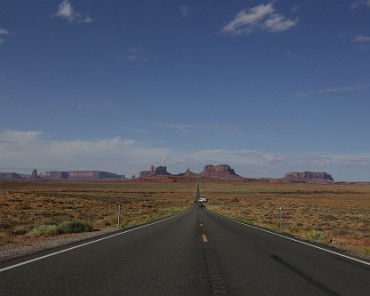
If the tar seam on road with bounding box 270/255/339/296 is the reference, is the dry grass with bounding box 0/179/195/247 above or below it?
below

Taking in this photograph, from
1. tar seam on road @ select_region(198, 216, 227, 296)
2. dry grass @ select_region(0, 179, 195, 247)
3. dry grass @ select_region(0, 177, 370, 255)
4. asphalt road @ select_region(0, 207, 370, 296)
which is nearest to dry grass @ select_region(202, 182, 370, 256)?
dry grass @ select_region(0, 177, 370, 255)

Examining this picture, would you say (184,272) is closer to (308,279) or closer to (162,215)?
(308,279)

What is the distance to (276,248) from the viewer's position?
1346 centimetres

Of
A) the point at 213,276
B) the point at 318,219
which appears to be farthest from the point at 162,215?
the point at 213,276

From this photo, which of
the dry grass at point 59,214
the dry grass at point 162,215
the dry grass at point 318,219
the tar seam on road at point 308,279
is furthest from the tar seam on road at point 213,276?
the dry grass at point 59,214

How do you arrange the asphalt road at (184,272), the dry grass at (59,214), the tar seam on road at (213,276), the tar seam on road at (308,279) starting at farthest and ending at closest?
1. the dry grass at (59,214)
2. the tar seam on road at (308,279)
3. the asphalt road at (184,272)
4. the tar seam on road at (213,276)

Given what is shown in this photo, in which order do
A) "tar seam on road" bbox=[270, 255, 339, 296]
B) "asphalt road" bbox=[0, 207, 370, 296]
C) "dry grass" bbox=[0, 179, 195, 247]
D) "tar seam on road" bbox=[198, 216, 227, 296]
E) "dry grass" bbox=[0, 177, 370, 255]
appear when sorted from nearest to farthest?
"tar seam on road" bbox=[198, 216, 227, 296]
"asphalt road" bbox=[0, 207, 370, 296]
"tar seam on road" bbox=[270, 255, 339, 296]
"dry grass" bbox=[0, 179, 195, 247]
"dry grass" bbox=[0, 177, 370, 255]

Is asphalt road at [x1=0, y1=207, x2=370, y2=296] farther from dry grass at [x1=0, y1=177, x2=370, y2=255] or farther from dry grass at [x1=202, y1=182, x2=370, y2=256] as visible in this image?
dry grass at [x1=0, y1=177, x2=370, y2=255]

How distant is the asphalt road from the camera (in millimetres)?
6992

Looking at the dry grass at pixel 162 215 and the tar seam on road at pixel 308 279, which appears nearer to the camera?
the tar seam on road at pixel 308 279

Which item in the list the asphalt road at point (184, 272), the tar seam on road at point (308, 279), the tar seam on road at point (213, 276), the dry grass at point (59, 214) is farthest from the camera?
the dry grass at point (59, 214)

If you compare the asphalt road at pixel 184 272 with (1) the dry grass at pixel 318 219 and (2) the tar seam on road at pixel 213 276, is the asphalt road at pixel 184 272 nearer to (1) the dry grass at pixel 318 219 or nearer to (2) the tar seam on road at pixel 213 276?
(2) the tar seam on road at pixel 213 276

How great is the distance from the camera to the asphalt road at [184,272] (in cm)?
699

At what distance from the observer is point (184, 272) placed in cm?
871
